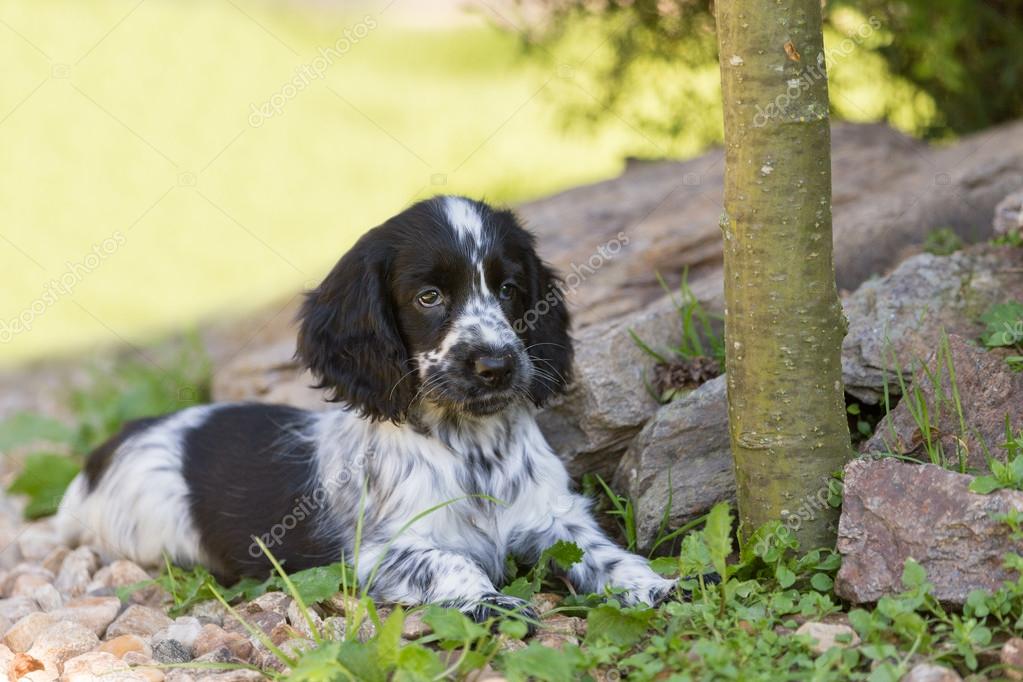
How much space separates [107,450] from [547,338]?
2.24 metres

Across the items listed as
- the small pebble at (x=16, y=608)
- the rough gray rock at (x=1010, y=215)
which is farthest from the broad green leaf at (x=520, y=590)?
the rough gray rock at (x=1010, y=215)

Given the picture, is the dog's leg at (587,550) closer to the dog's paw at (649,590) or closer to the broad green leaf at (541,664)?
the dog's paw at (649,590)

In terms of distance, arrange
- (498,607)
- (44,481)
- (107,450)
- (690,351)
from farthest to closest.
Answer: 1. (44,481)
2. (107,450)
3. (690,351)
4. (498,607)

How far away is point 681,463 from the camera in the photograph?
432 cm

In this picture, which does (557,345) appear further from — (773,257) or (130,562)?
(130,562)

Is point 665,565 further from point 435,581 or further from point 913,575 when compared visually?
point 913,575

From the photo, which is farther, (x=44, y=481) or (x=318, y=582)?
(x=44, y=481)

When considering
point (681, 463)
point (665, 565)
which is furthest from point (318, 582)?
point (681, 463)

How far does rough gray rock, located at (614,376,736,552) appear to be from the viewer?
4180 millimetres

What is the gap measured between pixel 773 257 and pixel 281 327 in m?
4.79

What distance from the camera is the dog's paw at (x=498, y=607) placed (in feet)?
11.7

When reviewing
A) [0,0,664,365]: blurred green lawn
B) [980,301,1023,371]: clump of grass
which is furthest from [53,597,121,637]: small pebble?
[0,0,664,365]: blurred green lawn

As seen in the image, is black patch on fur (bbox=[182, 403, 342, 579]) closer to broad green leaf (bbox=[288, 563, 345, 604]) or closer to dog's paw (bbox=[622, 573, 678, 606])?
broad green leaf (bbox=[288, 563, 345, 604])

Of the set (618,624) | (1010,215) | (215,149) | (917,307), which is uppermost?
(215,149)
